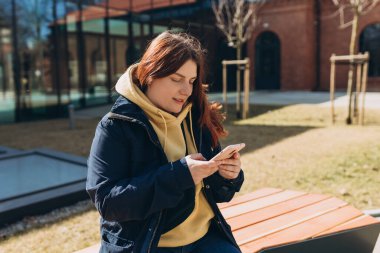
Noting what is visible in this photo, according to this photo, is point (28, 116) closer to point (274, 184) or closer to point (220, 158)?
point (274, 184)

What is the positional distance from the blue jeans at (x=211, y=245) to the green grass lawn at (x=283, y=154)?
1.96 meters

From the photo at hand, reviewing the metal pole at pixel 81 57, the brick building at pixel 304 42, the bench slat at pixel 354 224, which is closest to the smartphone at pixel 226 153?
the bench slat at pixel 354 224

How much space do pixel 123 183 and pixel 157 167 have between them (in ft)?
0.56

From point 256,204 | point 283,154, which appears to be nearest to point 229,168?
point 256,204

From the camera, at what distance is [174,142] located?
75.7 inches

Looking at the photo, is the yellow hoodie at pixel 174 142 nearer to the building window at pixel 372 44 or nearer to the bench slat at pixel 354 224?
the bench slat at pixel 354 224

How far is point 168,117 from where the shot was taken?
6.13ft

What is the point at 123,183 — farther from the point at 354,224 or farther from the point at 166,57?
the point at 354,224

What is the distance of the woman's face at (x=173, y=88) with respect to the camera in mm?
1822

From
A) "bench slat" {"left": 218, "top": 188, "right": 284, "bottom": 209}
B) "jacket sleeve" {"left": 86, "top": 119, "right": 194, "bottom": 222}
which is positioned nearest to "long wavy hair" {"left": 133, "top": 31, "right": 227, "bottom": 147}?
"jacket sleeve" {"left": 86, "top": 119, "right": 194, "bottom": 222}

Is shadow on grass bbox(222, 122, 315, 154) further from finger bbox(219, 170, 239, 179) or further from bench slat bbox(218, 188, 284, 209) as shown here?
finger bbox(219, 170, 239, 179)

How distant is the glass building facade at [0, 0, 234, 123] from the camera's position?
12969 millimetres

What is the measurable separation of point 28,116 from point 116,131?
12.9 meters

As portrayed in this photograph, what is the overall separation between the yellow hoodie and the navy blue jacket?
50 mm
